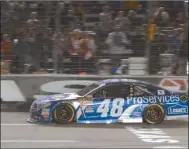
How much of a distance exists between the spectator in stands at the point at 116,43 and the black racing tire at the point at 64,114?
310mm

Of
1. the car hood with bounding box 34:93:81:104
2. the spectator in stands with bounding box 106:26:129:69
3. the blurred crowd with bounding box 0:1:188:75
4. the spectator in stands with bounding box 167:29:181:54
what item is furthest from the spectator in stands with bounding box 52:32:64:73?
the spectator in stands with bounding box 167:29:181:54

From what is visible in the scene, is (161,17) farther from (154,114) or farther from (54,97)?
(54,97)

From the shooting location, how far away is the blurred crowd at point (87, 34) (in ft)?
5.75

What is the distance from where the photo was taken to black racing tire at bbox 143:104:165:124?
1799 millimetres

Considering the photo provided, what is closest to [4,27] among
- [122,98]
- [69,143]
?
[122,98]

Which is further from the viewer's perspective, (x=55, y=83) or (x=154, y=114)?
(x=55, y=83)

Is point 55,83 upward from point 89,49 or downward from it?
downward

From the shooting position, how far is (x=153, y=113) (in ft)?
6.01

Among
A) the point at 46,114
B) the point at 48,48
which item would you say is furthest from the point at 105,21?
the point at 46,114

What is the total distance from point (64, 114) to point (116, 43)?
0.41 m

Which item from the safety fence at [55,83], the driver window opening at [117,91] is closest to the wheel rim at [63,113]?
the safety fence at [55,83]

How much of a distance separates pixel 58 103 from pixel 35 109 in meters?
0.29

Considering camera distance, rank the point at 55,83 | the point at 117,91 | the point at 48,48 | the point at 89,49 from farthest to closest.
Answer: the point at 55,83 < the point at 89,49 < the point at 48,48 < the point at 117,91

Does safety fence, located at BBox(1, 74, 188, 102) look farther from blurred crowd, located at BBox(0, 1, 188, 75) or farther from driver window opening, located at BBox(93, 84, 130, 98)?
driver window opening, located at BBox(93, 84, 130, 98)
